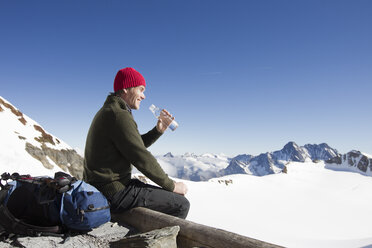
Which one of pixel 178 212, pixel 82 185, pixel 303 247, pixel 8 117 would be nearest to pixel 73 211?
pixel 82 185

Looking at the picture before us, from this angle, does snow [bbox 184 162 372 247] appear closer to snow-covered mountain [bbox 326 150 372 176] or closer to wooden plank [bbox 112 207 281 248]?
wooden plank [bbox 112 207 281 248]

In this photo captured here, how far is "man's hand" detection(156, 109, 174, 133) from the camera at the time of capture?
192 inches

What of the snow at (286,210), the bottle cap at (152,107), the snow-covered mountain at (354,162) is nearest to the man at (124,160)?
the bottle cap at (152,107)

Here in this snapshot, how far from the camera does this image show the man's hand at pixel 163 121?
4.88 meters

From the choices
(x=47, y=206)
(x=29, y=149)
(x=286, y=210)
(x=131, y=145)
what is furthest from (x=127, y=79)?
(x=286, y=210)

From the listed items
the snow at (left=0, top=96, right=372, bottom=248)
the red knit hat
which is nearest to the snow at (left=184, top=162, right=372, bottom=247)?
the snow at (left=0, top=96, right=372, bottom=248)

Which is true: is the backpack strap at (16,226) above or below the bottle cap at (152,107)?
below

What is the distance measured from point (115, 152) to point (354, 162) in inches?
Result: 5343

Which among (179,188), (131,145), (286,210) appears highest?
(131,145)

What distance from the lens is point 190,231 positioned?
2865 mm

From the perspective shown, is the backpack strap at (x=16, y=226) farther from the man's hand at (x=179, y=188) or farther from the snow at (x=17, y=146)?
the snow at (x=17, y=146)

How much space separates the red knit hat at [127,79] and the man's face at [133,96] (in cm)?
8

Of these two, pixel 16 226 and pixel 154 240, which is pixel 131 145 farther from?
pixel 16 226

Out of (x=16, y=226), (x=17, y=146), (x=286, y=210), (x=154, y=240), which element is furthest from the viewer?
(x=286, y=210)
